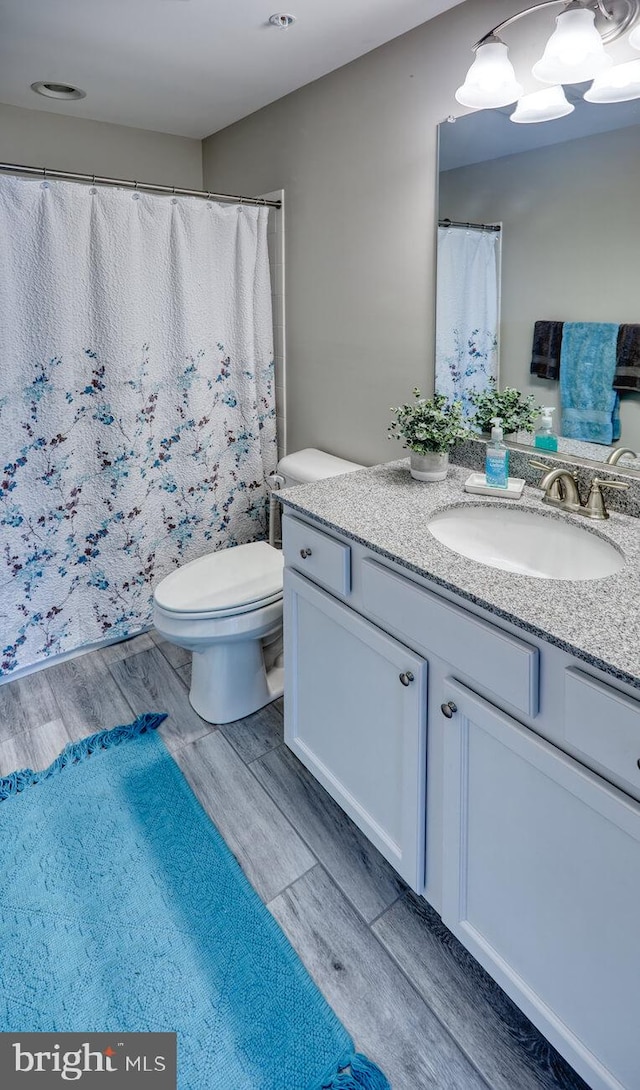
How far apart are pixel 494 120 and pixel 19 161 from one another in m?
1.92

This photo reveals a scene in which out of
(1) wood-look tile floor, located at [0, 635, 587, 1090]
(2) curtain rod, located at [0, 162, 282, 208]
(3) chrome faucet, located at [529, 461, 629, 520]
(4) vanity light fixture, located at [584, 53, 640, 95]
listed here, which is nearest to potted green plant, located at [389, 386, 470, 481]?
(3) chrome faucet, located at [529, 461, 629, 520]

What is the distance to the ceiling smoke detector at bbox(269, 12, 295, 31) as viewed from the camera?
5.40 ft

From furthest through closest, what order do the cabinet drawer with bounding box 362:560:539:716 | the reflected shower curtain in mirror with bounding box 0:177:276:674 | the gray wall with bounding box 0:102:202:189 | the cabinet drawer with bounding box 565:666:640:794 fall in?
1. the gray wall with bounding box 0:102:202:189
2. the reflected shower curtain in mirror with bounding box 0:177:276:674
3. the cabinet drawer with bounding box 362:560:539:716
4. the cabinet drawer with bounding box 565:666:640:794

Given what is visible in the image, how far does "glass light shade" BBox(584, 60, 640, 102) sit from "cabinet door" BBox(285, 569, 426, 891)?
4.07 ft

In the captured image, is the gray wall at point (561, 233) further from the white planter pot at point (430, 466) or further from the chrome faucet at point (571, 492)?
the white planter pot at point (430, 466)

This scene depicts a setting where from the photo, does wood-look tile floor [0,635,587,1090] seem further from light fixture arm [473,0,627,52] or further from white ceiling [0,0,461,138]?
white ceiling [0,0,461,138]

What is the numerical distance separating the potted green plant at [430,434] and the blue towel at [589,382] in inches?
10.9

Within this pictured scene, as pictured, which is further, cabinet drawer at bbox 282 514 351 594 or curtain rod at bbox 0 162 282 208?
curtain rod at bbox 0 162 282 208

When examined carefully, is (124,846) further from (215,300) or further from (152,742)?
(215,300)

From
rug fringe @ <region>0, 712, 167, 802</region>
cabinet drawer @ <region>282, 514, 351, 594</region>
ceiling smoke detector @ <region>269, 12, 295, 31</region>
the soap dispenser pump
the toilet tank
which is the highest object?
ceiling smoke detector @ <region>269, 12, 295, 31</region>

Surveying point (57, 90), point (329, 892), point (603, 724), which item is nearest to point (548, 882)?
point (603, 724)

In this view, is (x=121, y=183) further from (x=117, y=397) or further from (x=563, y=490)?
(x=563, y=490)

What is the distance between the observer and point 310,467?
86.4 inches

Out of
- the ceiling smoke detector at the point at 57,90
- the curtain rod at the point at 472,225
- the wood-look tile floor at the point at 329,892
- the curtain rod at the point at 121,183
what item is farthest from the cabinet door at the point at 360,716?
the ceiling smoke detector at the point at 57,90
